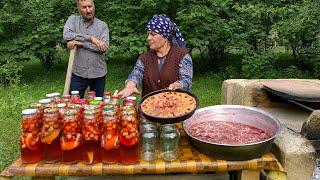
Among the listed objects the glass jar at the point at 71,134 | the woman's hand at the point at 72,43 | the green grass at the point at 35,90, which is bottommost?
the green grass at the point at 35,90

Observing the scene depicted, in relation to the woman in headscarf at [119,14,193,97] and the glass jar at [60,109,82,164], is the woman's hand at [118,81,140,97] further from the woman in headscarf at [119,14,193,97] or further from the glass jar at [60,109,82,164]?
the glass jar at [60,109,82,164]

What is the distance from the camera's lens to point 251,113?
268cm

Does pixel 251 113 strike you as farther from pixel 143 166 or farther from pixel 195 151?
pixel 143 166

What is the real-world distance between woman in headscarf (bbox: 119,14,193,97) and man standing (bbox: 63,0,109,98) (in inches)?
30.0

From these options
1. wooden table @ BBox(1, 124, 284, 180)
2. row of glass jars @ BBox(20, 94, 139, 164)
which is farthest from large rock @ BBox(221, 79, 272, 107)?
row of glass jars @ BBox(20, 94, 139, 164)

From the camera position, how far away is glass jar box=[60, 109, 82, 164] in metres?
2.16

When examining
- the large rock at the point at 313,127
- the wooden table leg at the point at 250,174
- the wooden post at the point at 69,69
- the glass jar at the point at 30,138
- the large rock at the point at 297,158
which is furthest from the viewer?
the wooden post at the point at 69,69

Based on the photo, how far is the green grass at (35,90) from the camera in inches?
195

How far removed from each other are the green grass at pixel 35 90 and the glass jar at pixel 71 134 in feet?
7.40

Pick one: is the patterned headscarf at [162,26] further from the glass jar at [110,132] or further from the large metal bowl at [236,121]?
the glass jar at [110,132]

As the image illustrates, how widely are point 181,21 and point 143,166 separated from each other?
683 centimetres

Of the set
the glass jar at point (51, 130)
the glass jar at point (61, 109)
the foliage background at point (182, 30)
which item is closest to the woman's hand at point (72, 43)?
the glass jar at point (61, 109)

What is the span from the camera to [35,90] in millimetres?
8141

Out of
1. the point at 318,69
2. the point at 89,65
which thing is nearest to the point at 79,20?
the point at 89,65
